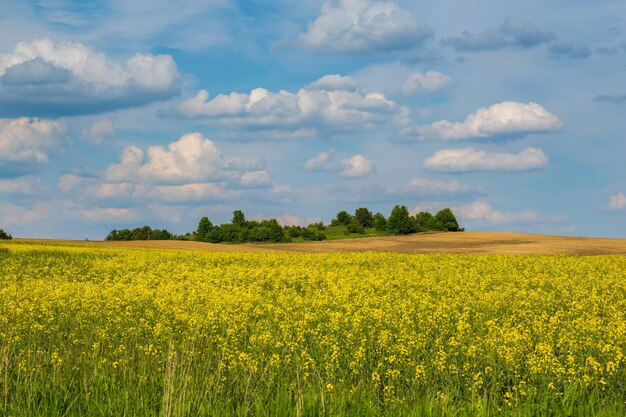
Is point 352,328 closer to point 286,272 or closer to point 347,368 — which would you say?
point 347,368

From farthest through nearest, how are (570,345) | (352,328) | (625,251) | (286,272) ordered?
1. (625,251)
2. (286,272)
3. (352,328)
4. (570,345)

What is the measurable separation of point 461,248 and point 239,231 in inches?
953

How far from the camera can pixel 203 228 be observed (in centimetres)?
7375

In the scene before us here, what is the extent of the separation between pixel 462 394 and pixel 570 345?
112 inches

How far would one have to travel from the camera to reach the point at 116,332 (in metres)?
13.4

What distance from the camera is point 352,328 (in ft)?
43.3

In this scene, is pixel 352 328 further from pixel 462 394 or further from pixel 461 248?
pixel 461 248

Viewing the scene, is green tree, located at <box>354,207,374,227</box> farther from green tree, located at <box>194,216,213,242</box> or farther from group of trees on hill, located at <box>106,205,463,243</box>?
green tree, located at <box>194,216,213,242</box>

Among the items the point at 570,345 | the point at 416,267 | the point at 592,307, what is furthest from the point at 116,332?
the point at 416,267

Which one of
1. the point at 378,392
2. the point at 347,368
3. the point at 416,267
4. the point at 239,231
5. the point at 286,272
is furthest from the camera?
the point at 239,231

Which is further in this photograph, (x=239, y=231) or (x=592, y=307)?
(x=239, y=231)

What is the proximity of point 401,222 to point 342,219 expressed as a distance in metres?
11.3

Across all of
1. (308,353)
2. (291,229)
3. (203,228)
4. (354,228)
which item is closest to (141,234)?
(203,228)

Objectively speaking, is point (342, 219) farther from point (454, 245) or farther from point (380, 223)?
point (454, 245)
